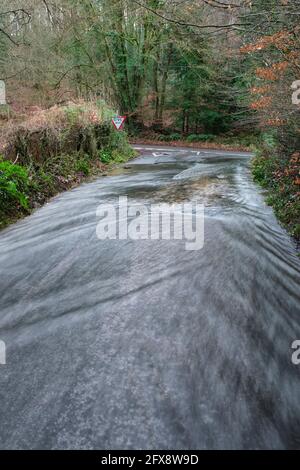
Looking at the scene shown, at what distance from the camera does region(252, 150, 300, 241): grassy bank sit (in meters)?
6.73

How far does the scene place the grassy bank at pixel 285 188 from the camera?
6727mm

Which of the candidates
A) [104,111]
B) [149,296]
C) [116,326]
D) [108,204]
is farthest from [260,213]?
[104,111]

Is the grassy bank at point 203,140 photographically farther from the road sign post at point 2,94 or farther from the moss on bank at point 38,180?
the moss on bank at point 38,180

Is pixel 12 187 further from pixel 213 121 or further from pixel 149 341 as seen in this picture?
pixel 213 121

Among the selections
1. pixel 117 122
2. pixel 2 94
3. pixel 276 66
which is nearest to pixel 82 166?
pixel 117 122

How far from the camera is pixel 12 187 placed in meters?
7.00

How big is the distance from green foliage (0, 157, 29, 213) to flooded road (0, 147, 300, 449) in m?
1.07

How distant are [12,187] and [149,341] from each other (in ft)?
15.6

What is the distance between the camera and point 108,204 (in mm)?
7898

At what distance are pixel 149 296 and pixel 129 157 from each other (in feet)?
42.3

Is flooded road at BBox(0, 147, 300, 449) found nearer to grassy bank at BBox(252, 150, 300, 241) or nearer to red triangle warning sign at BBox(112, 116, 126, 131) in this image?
grassy bank at BBox(252, 150, 300, 241)

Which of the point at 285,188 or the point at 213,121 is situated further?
the point at 213,121
